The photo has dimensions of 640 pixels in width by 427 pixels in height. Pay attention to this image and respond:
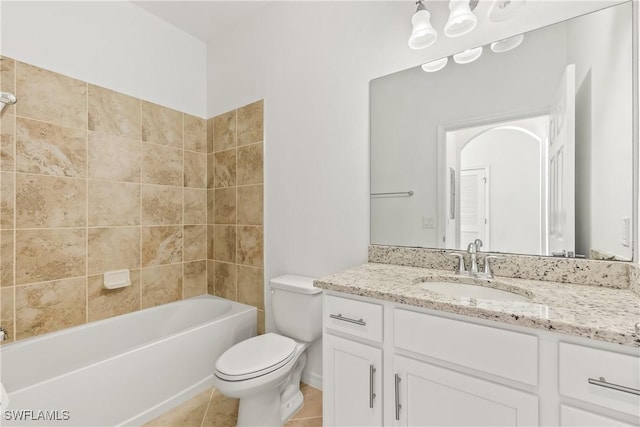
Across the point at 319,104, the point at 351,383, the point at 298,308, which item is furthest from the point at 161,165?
the point at 351,383

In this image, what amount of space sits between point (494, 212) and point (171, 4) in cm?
252

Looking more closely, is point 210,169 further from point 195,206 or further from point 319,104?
point 319,104

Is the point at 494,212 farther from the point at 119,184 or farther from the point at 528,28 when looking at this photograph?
the point at 119,184

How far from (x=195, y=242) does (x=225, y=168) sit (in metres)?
0.68

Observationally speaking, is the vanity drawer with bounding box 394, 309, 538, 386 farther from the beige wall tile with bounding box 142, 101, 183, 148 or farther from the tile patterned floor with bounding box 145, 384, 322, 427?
the beige wall tile with bounding box 142, 101, 183, 148

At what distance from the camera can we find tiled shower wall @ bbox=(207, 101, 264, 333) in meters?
2.17

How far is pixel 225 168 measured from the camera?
2.39 metres

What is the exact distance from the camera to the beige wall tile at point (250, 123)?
7.09 feet

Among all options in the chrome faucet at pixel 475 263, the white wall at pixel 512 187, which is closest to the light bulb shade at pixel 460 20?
the white wall at pixel 512 187

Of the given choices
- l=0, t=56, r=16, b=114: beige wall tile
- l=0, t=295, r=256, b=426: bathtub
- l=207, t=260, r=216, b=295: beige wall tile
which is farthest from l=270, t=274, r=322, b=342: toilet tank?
l=0, t=56, r=16, b=114: beige wall tile

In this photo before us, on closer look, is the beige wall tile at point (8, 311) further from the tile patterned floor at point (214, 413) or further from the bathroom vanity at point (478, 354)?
the bathroom vanity at point (478, 354)

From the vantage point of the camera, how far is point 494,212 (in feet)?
4.32

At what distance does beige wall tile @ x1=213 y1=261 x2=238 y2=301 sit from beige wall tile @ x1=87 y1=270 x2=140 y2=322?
58 centimetres

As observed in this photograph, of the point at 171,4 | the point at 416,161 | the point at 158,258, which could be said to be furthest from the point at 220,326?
the point at 171,4
